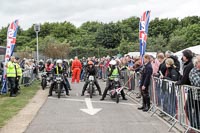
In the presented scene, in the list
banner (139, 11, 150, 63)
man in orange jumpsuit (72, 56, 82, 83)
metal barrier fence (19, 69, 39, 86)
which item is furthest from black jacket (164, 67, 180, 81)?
man in orange jumpsuit (72, 56, 82, 83)

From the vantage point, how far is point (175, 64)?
1159 centimetres

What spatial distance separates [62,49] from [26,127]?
4339cm

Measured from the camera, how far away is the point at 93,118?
1092 cm

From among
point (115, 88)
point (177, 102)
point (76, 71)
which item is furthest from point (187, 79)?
point (76, 71)

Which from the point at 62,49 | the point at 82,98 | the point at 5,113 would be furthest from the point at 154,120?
the point at 62,49

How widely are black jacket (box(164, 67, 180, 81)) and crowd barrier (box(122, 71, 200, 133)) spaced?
0.78 feet

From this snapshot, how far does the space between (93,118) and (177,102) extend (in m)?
2.94

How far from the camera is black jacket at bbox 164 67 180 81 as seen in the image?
10.4 m

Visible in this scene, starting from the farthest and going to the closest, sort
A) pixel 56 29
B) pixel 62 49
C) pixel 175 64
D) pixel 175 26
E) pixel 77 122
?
pixel 56 29 → pixel 175 26 → pixel 62 49 → pixel 175 64 → pixel 77 122

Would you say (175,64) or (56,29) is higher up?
(56,29)

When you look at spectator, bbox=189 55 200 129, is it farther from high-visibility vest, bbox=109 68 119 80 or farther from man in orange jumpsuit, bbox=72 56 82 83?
man in orange jumpsuit, bbox=72 56 82 83

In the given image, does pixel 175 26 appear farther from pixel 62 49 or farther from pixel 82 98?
pixel 82 98

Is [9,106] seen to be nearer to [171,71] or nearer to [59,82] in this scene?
[59,82]

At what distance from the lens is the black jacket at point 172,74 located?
34.2 feet
